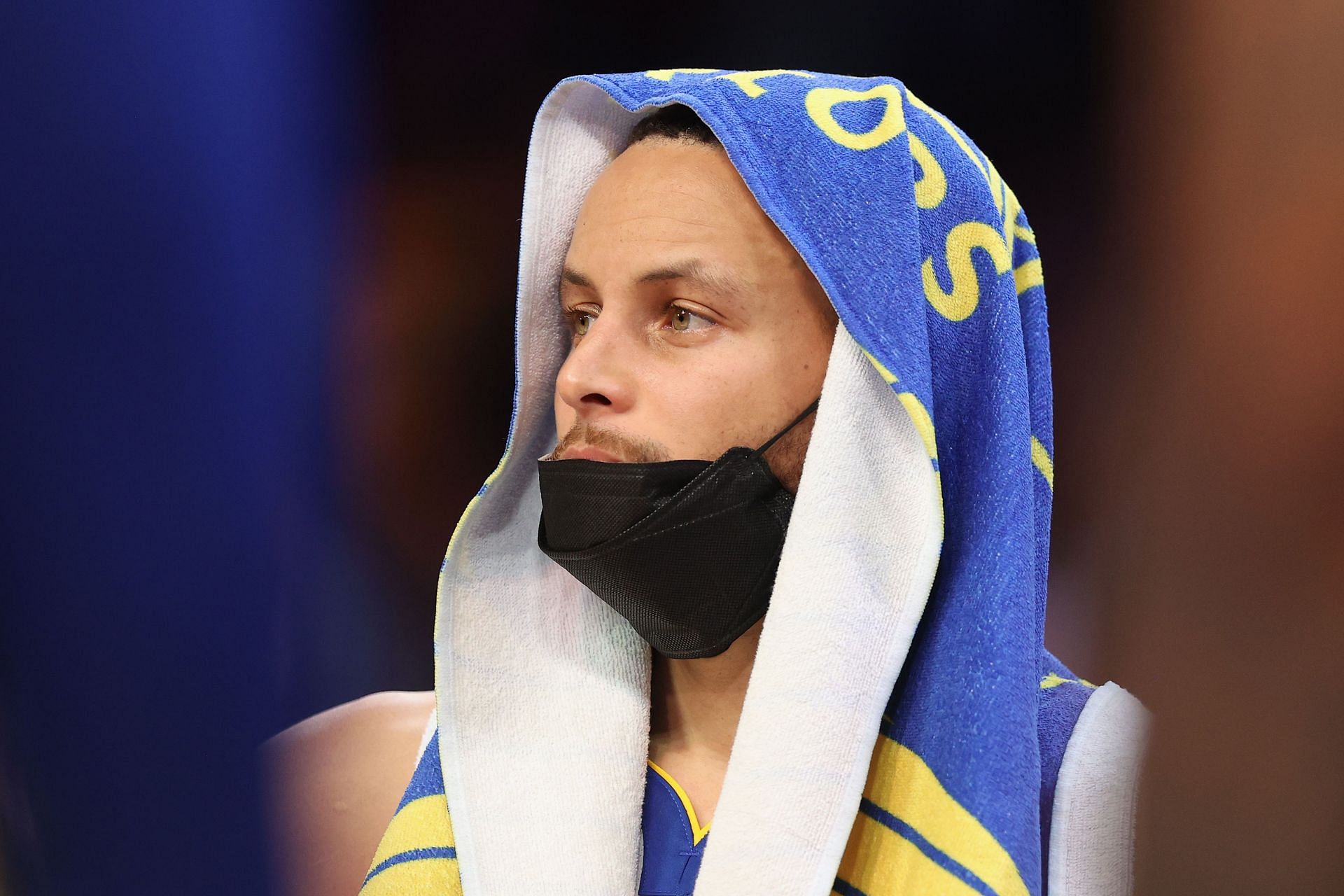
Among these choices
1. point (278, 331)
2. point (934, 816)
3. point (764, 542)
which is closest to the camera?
point (934, 816)

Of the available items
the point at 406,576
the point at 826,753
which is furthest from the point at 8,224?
the point at 826,753

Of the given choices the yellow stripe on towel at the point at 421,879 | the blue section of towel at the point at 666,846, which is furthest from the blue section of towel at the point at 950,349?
the yellow stripe on towel at the point at 421,879

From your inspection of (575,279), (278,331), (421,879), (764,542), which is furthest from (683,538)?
(278,331)

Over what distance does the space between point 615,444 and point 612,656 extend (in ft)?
0.80

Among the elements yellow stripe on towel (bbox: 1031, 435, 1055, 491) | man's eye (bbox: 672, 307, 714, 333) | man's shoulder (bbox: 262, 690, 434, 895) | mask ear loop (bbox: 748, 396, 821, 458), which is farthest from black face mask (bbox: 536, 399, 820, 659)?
man's shoulder (bbox: 262, 690, 434, 895)

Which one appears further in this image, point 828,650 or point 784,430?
point 784,430

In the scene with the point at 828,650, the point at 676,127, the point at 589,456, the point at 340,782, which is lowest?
the point at 340,782

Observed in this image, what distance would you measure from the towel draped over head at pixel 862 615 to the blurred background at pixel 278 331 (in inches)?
2.3

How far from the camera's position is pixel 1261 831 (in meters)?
0.32

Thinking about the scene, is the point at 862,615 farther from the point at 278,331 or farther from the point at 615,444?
the point at 278,331

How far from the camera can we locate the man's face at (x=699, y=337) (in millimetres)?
987

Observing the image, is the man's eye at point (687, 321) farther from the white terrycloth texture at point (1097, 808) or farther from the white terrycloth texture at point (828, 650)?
the white terrycloth texture at point (1097, 808)

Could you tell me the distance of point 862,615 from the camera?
90 cm

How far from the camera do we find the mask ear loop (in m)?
0.99
